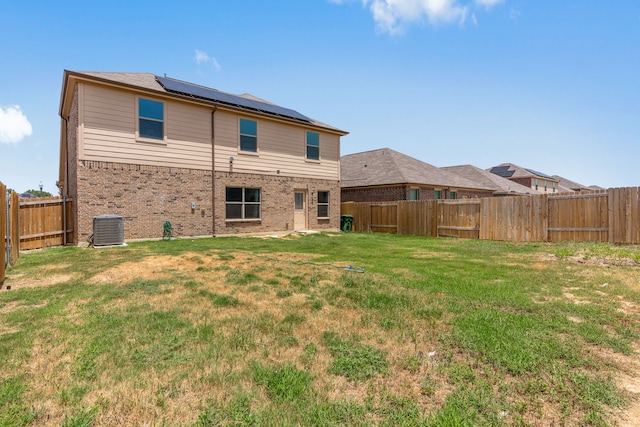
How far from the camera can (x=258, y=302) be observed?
475 centimetres

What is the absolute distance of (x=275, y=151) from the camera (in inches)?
648

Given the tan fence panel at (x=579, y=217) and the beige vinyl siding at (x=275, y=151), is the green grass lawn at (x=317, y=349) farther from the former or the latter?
the beige vinyl siding at (x=275, y=151)

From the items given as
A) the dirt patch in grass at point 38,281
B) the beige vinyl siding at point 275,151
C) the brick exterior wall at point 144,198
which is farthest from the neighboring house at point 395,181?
the dirt patch in grass at point 38,281

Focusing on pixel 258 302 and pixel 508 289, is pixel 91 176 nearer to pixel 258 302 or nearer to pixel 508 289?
pixel 258 302

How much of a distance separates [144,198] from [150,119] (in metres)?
3.26

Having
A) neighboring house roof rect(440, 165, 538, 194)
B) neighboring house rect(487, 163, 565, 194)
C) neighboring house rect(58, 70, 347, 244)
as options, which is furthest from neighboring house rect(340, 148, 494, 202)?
neighboring house rect(487, 163, 565, 194)

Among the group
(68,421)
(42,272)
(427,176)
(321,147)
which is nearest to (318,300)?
(68,421)

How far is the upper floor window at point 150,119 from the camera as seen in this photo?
41.4ft

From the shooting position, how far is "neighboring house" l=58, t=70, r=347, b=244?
38.1 feet

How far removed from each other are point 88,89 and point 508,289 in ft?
47.3

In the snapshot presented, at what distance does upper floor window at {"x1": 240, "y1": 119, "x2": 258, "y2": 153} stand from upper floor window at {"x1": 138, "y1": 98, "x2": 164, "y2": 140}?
3599 mm

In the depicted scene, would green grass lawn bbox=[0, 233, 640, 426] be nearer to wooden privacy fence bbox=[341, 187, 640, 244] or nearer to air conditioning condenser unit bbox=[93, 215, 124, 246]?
air conditioning condenser unit bbox=[93, 215, 124, 246]

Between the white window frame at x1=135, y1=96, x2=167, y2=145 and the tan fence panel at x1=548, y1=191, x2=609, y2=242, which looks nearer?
the tan fence panel at x1=548, y1=191, x2=609, y2=242

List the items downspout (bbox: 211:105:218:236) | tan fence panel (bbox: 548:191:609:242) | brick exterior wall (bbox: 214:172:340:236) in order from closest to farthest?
tan fence panel (bbox: 548:191:609:242)
downspout (bbox: 211:105:218:236)
brick exterior wall (bbox: 214:172:340:236)
